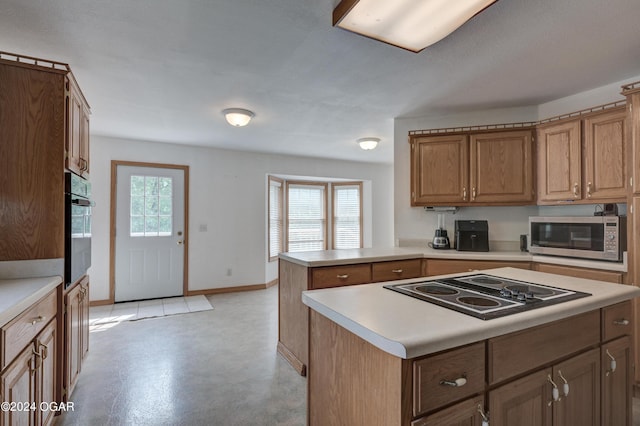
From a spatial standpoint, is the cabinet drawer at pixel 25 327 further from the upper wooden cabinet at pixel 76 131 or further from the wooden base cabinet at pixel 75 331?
the upper wooden cabinet at pixel 76 131

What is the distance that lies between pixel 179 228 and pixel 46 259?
9.92ft

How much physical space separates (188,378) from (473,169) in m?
3.19

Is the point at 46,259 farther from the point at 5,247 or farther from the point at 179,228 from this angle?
the point at 179,228

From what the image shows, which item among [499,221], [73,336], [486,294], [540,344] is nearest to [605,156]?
[499,221]

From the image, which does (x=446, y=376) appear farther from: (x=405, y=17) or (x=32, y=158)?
(x=32, y=158)

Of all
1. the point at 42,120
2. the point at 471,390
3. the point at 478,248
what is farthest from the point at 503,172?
the point at 42,120

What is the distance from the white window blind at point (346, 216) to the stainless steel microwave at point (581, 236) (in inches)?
159

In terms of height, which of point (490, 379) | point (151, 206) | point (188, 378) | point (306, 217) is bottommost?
point (188, 378)

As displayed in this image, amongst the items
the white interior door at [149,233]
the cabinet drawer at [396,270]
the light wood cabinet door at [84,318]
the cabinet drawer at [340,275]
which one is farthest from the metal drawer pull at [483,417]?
the white interior door at [149,233]

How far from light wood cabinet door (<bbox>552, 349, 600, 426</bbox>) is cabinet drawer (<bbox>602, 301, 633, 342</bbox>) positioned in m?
0.12

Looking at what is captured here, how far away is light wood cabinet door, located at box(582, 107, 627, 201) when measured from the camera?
2.37 meters

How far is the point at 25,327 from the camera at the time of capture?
139cm

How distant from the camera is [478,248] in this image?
315 cm

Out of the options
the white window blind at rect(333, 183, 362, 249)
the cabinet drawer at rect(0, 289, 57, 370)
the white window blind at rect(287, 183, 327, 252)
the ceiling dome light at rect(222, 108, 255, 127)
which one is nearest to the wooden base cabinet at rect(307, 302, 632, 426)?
the cabinet drawer at rect(0, 289, 57, 370)
